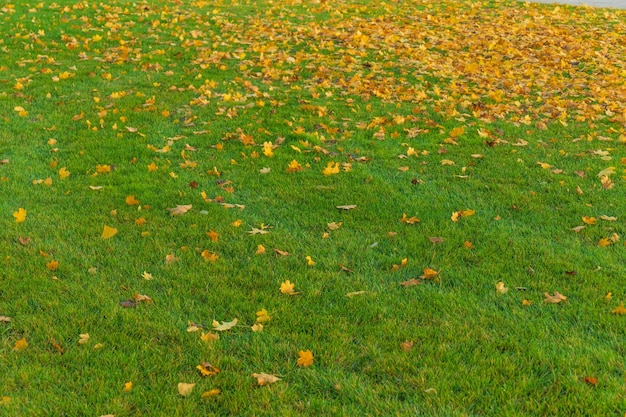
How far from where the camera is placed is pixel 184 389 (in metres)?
3.20

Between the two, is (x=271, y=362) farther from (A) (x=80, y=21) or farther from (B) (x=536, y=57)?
(A) (x=80, y=21)

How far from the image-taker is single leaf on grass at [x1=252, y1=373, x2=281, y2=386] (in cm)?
328

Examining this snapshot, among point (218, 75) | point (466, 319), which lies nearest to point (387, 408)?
point (466, 319)

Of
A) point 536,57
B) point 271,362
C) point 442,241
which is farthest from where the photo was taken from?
point 536,57

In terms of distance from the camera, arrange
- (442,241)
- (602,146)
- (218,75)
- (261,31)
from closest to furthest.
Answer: (442,241) < (602,146) < (218,75) < (261,31)

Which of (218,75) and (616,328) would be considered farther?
(218,75)

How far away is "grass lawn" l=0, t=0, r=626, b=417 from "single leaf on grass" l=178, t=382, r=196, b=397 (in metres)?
0.01

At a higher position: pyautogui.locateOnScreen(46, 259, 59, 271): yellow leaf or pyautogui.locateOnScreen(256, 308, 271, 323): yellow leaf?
pyautogui.locateOnScreen(256, 308, 271, 323): yellow leaf

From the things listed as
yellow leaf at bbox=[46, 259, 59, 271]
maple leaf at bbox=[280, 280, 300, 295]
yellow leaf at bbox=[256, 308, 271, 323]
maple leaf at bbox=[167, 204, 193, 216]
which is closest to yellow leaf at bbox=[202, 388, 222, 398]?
yellow leaf at bbox=[256, 308, 271, 323]


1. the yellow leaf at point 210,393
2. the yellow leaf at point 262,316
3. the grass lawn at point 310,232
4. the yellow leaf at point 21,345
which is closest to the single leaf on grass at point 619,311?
the grass lawn at point 310,232

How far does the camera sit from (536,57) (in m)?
10.6

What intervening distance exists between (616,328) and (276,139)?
4277mm

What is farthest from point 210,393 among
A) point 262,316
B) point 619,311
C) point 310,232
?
point 619,311

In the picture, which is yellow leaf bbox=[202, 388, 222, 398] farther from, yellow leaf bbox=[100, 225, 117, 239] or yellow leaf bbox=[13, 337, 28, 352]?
yellow leaf bbox=[100, 225, 117, 239]
